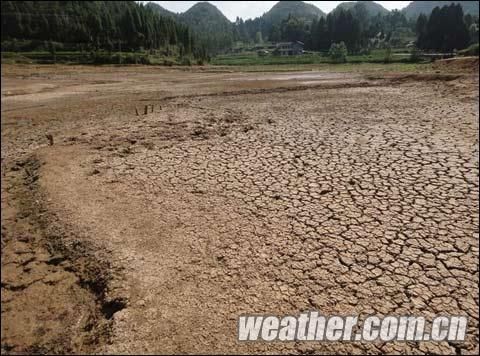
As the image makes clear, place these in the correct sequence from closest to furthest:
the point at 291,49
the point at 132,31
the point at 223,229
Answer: the point at 223,229, the point at 132,31, the point at 291,49

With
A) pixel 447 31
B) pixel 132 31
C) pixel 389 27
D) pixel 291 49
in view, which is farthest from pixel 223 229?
pixel 389 27

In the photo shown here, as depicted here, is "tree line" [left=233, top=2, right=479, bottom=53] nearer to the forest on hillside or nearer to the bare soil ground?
the forest on hillside

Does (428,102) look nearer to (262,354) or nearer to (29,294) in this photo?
(262,354)

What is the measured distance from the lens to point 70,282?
3.51 metres

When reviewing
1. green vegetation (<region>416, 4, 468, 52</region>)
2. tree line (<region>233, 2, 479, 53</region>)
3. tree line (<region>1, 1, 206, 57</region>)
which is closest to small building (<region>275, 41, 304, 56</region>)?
tree line (<region>233, 2, 479, 53</region>)

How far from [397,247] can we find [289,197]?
1.85 meters

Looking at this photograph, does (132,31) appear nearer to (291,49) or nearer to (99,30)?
(99,30)

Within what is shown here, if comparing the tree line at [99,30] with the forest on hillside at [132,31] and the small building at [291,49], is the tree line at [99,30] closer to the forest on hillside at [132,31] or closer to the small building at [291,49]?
the forest on hillside at [132,31]

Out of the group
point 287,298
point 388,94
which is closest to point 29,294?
point 287,298

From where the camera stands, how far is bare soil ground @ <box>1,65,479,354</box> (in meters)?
3.07

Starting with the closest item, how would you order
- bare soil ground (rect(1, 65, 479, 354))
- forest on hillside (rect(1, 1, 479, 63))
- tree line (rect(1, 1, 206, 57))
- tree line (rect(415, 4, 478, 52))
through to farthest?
bare soil ground (rect(1, 65, 479, 354)) → forest on hillside (rect(1, 1, 479, 63)) → tree line (rect(1, 1, 206, 57)) → tree line (rect(415, 4, 478, 52))

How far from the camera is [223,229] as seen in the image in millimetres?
4582

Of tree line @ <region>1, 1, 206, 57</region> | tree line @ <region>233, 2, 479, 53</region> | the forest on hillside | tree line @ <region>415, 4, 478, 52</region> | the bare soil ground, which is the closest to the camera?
the bare soil ground

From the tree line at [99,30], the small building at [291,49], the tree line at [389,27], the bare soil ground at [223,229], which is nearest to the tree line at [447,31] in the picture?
the tree line at [389,27]
